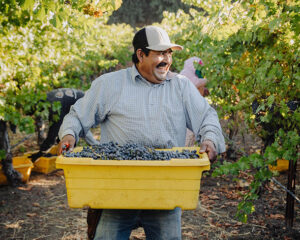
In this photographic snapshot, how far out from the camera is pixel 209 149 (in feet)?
6.71

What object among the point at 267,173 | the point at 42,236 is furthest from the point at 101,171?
the point at 42,236

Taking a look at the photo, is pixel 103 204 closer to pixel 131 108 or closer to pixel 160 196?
pixel 160 196

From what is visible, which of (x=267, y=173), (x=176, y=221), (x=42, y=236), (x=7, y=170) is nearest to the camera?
(x=176, y=221)

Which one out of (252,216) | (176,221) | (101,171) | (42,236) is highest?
(101,171)

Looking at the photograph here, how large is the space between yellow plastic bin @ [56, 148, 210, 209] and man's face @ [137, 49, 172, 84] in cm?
84

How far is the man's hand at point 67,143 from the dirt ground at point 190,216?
210cm

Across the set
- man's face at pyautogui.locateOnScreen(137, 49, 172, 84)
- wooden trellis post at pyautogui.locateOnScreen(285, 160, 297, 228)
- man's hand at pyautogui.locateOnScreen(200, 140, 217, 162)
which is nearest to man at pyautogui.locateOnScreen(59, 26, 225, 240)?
man's face at pyautogui.locateOnScreen(137, 49, 172, 84)

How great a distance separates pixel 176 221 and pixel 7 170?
12.1 feet

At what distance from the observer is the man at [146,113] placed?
2248 mm

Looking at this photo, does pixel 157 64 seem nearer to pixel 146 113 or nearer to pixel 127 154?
pixel 146 113

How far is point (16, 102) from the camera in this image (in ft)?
15.7

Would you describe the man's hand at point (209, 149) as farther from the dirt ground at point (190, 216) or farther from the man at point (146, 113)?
the dirt ground at point (190, 216)

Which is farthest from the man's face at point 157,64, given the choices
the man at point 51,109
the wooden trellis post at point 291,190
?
the man at point 51,109

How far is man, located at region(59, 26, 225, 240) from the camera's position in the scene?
7.38ft
